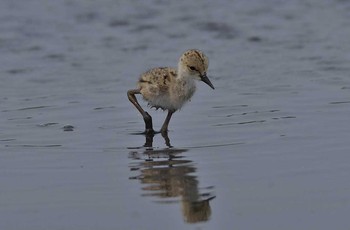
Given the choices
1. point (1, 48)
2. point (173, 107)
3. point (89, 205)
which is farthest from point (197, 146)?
point (1, 48)

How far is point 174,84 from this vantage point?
9.04 metres

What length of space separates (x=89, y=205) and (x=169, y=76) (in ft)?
8.65

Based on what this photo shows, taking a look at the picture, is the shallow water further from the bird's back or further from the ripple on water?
the bird's back

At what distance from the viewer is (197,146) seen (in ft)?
27.5

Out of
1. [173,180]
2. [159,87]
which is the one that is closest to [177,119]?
[159,87]

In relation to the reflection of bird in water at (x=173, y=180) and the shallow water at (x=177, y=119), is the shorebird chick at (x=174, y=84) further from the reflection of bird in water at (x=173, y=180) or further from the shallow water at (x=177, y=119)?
the reflection of bird in water at (x=173, y=180)

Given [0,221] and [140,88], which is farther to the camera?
[140,88]

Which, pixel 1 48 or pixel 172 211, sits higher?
pixel 1 48

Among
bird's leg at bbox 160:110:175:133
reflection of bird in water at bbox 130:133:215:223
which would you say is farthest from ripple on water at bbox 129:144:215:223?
bird's leg at bbox 160:110:175:133

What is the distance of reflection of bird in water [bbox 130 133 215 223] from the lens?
6.55 m

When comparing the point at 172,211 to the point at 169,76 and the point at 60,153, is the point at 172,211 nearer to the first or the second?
the point at 60,153

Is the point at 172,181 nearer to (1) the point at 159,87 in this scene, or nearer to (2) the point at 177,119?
(1) the point at 159,87

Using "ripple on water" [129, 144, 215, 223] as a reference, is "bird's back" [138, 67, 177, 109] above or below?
above

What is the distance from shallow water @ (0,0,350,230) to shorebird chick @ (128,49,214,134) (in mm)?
216
